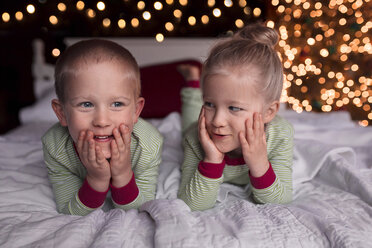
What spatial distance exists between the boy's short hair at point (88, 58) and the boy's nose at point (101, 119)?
106 millimetres

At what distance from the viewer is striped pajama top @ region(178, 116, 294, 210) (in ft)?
2.98

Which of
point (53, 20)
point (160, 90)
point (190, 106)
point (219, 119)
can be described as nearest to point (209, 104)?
point (219, 119)

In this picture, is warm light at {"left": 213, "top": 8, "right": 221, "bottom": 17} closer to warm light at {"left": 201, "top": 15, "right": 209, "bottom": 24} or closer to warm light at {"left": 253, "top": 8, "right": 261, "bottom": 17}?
warm light at {"left": 201, "top": 15, "right": 209, "bottom": 24}

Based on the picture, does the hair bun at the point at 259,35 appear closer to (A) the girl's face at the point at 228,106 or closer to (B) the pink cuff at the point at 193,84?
(A) the girl's face at the point at 228,106

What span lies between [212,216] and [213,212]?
0.10m

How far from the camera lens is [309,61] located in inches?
105

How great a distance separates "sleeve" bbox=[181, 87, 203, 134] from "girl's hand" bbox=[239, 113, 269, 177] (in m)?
0.70

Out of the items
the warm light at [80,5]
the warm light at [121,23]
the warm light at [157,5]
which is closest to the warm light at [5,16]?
the warm light at [80,5]

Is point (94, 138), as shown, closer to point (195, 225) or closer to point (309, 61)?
point (195, 225)

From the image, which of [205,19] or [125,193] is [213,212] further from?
[205,19]

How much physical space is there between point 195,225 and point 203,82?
16.1 inches

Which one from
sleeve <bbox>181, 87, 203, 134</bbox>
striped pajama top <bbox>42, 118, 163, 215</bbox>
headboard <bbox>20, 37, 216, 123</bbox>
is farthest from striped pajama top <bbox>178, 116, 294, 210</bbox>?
headboard <bbox>20, 37, 216, 123</bbox>

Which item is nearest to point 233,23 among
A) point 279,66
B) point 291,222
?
point 279,66

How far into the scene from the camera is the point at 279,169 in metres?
0.99
